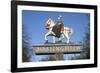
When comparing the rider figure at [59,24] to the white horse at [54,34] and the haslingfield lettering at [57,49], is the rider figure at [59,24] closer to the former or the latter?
the white horse at [54,34]

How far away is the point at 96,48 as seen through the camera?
188 centimetres

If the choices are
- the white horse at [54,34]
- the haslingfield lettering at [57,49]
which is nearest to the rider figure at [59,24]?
the white horse at [54,34]

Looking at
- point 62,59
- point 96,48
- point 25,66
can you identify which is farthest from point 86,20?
point 25,66

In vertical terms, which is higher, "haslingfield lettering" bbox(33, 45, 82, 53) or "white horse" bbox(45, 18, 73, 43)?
"white horse" bbox(45, 18, 73, 43)

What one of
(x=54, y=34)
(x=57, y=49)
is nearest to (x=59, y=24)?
(x=54, y=34)

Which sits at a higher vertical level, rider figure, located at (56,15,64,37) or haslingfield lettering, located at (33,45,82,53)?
rider figure, located at (56,15,64,37)

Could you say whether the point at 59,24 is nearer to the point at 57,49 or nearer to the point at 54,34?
the point at 54,34

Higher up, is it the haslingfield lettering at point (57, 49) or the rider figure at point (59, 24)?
the rider figure at point (59, 24)

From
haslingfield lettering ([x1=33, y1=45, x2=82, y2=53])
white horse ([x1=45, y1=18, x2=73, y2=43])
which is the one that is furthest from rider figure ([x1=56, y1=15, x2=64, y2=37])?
haslingfield lettering ([x1=33, y1=45, x2=82, y2=53])

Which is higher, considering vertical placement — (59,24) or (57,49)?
(59,24)

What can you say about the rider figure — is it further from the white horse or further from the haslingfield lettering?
the haslingfield lettering

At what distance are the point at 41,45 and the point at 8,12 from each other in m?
0.38

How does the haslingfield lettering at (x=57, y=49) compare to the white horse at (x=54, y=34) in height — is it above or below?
below

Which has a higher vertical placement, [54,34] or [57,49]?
[54,34]
